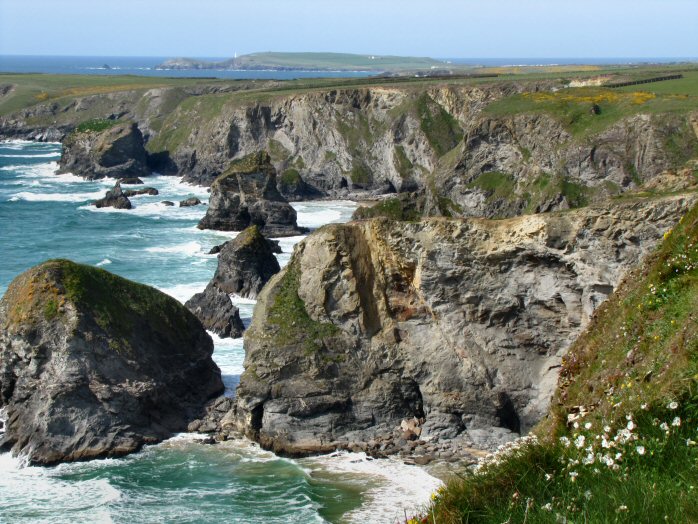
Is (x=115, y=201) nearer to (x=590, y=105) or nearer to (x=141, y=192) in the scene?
(x=141, y=192)

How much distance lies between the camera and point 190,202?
82375 mm

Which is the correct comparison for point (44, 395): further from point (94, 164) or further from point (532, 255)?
point (94, 164)

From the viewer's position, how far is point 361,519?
22531 mm

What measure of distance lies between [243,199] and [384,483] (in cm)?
4574

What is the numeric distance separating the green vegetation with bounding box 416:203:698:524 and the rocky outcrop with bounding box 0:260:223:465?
61.4 ft

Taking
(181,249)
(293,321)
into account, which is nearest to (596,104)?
(181,249)

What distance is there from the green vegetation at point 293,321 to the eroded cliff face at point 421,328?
0.12 feet

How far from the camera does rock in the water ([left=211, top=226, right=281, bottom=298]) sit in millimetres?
47378

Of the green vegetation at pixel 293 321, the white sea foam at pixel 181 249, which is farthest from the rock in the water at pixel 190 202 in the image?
the green vegetation at pixel 293 321

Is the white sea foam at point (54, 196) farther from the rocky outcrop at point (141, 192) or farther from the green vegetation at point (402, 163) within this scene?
the green vegetation at point (402, 163)

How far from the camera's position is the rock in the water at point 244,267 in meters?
47.4

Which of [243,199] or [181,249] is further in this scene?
[243,199]

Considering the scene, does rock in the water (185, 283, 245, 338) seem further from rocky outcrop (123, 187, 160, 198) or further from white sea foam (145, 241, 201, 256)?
rocky outcrop (123, 187, 160, 198)

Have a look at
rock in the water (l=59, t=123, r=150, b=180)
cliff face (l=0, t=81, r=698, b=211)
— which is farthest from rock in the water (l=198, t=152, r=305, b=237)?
rock in the water (l=59, t=123, r=150, b=180)
